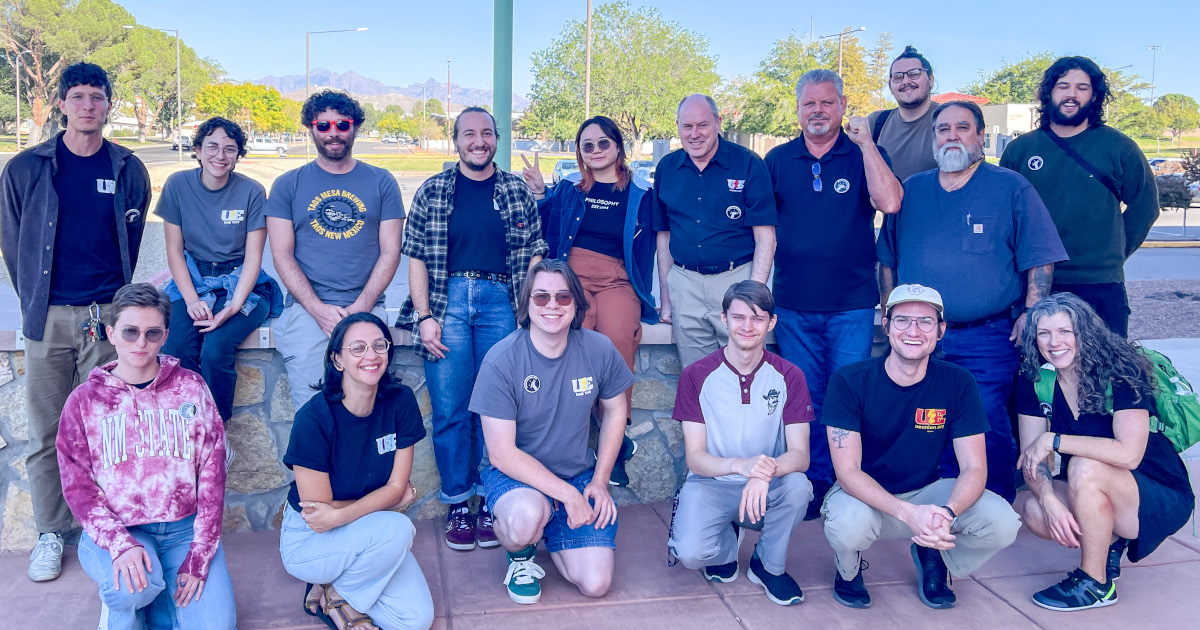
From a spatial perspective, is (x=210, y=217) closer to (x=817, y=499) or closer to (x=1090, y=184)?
(x=817, y=499)

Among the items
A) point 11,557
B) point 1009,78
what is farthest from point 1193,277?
point 1009,78

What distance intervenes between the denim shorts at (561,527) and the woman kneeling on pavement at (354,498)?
0.48 metres

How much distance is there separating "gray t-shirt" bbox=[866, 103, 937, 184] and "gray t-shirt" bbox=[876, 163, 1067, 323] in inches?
24.4

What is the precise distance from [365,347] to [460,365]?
919 mm

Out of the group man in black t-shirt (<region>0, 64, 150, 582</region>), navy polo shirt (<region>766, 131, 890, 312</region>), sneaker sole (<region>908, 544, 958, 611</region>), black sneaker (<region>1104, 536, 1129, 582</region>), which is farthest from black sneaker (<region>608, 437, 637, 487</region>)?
man in black t-shirt (<region>0, 64, 150, 582</region>)

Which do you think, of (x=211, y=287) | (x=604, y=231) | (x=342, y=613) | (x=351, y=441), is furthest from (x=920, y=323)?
(x=211, y=287)

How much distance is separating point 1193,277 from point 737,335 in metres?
13.2

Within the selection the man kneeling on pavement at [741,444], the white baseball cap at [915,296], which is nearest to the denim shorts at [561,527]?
the man kneeling on pavement at [741,444]

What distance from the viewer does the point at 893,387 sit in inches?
143

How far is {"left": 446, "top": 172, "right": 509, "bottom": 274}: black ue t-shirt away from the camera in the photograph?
418cm

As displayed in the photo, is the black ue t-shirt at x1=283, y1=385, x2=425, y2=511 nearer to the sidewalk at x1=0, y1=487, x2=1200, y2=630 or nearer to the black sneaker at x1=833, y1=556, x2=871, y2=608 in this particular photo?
the sidewalk at x1=0, y1=487, x2=1200, y2=630

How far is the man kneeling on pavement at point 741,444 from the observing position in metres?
3.68

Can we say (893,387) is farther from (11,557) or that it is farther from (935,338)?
(11,557)

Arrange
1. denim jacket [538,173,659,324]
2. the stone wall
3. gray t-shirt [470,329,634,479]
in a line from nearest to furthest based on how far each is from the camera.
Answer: gray t-shirt [470,329,634,479], the stone wall, denim jacket [538,173,659,324]
